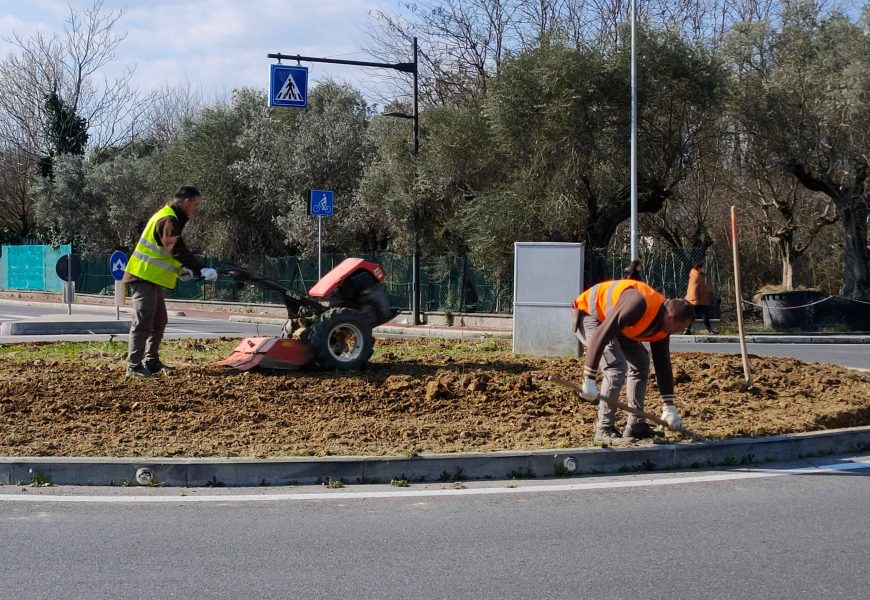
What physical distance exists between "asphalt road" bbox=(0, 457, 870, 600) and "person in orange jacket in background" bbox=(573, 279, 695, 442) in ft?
2.86

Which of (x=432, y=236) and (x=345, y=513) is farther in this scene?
(x=432, y=236)

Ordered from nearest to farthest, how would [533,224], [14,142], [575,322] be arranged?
1. [575,322]
2. [533,224]
3. [14,142]

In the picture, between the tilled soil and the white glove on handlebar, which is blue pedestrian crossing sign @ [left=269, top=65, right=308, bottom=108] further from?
the white glove on handlebar

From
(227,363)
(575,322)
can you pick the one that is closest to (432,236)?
(227,363)

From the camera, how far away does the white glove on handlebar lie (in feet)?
25.6

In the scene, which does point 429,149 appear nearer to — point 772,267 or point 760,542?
point 772,267

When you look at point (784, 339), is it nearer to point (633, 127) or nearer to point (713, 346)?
point (713, 346)

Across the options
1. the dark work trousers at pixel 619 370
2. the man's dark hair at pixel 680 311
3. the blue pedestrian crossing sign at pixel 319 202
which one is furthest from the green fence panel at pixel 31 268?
the man's dark hair at pixel 680 311

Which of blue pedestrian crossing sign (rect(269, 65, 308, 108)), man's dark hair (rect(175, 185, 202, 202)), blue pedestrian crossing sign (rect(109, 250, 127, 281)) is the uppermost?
blue pedestrian crossing sign (rect(269, 65, 308, 108))

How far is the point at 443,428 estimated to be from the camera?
8.10 meters

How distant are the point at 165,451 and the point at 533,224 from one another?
57.8 ft

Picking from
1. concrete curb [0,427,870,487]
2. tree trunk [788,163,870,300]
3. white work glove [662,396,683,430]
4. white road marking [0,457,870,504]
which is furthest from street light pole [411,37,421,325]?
white road marking [0,457,870,504]

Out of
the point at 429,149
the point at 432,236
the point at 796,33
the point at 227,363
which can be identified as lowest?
the point at 227,363

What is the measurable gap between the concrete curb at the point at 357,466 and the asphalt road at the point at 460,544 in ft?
0.60
